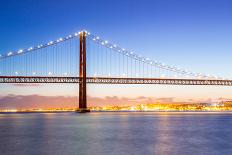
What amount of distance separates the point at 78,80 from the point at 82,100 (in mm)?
4779

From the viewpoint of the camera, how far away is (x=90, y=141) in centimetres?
2497

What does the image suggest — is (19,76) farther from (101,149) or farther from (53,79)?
(101,149)

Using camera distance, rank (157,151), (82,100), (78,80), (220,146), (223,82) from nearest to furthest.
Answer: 1. (157,151)
2. (220,146)
3. (82,100)
4. (78,80)
5. (223,82)

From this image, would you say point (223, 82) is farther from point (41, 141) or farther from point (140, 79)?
point (41, 141)

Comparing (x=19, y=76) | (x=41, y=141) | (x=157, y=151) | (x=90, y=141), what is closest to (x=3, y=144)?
(x=41, y=141)

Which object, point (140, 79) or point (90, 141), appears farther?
point (140, 79)

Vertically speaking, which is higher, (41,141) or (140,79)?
(140,79)

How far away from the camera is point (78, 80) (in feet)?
196

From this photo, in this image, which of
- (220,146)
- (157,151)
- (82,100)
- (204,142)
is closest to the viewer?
(157,151)

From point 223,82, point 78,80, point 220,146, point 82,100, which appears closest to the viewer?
point 220,146

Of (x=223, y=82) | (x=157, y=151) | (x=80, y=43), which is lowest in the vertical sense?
(x=157, y=151)

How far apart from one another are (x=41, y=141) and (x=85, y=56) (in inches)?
1395

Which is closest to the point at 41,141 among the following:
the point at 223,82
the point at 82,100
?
the point at 82,100

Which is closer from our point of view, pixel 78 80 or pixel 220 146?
pixel 220 146
